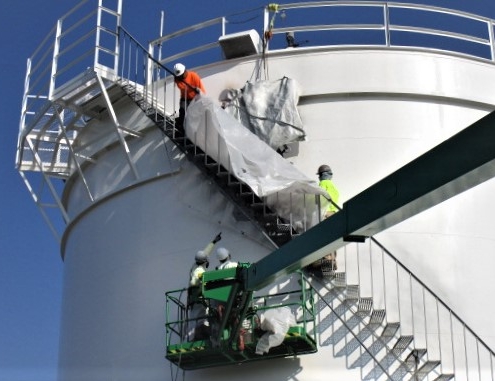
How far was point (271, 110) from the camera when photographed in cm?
1352

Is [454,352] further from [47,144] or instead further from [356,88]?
[47,144]

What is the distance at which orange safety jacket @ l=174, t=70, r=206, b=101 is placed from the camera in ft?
45.0

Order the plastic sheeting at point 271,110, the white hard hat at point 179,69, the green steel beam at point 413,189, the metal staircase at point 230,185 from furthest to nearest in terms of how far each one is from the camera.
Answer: the white hard hat at point 179,69 < the plastic sheeting at point 271,110 < the metal staircase at point 230,185 < the green steel beam at point 413,189

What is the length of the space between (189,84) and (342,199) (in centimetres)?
297

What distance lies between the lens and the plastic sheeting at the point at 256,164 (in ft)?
40.3

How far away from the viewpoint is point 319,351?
12.1 meters

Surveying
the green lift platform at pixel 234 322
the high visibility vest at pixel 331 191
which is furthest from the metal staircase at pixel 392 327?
the high visibility vest at pixel 331 191

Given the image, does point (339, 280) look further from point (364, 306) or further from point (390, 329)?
point (390, 329)

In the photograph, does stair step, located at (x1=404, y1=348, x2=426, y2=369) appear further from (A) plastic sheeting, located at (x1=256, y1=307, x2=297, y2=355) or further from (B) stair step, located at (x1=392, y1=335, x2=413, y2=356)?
(A) plastic sheeting, located at (x1=256, y1=307, x2=297, y2=355)

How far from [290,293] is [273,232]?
0.94 meters

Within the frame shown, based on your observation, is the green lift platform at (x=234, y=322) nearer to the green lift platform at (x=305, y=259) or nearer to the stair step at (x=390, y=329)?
the green lift platform at (x=305, y=259)

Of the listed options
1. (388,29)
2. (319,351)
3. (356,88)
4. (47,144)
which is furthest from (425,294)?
(47,144)

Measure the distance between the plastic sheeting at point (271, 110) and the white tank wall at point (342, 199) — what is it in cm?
32

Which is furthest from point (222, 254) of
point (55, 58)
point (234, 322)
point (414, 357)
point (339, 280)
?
point (55, 58)
